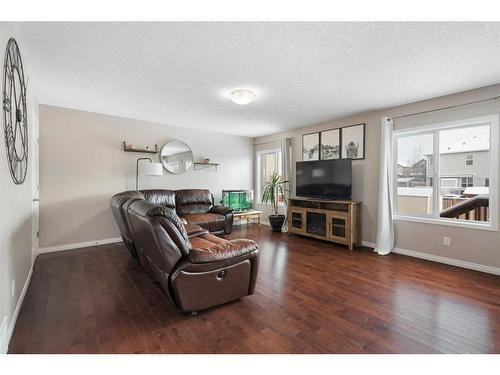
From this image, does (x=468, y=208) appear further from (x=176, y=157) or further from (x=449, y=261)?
(x=176, y=157)

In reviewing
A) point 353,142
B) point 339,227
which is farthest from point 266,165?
point 339,227

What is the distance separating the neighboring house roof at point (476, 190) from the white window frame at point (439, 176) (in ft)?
0.37

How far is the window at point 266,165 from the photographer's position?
632cm

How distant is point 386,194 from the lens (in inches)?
154

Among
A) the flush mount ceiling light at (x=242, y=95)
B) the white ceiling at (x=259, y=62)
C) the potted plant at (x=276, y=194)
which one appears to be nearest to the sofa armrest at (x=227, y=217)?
the potted plant at (x=276, y=194)

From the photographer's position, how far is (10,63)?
173cm

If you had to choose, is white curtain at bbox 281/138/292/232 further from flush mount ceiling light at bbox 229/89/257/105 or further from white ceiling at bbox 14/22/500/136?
flush mount ceiling light at bbox 229/89/257/105

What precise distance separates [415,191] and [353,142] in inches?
53.0

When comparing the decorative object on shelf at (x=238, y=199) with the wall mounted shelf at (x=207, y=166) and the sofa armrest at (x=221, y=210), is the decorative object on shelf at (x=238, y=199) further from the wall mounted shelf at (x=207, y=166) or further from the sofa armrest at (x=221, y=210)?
the sofa armrest at (x=221, y=210)

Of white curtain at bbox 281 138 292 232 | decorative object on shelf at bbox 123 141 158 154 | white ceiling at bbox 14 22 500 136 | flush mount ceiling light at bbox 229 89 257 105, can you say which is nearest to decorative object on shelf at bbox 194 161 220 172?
decorative object on shelf at bbox 123 141 158 154

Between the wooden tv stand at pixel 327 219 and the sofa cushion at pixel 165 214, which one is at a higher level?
the sofa cushion at pixel 165 214

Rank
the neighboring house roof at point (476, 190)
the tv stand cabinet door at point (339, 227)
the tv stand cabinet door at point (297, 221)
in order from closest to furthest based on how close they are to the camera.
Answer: the neighboring house roof at point (476, 190), the tv stand cabinet door at point (339, 227), the tv stand cabinet door at point (297, 221)
